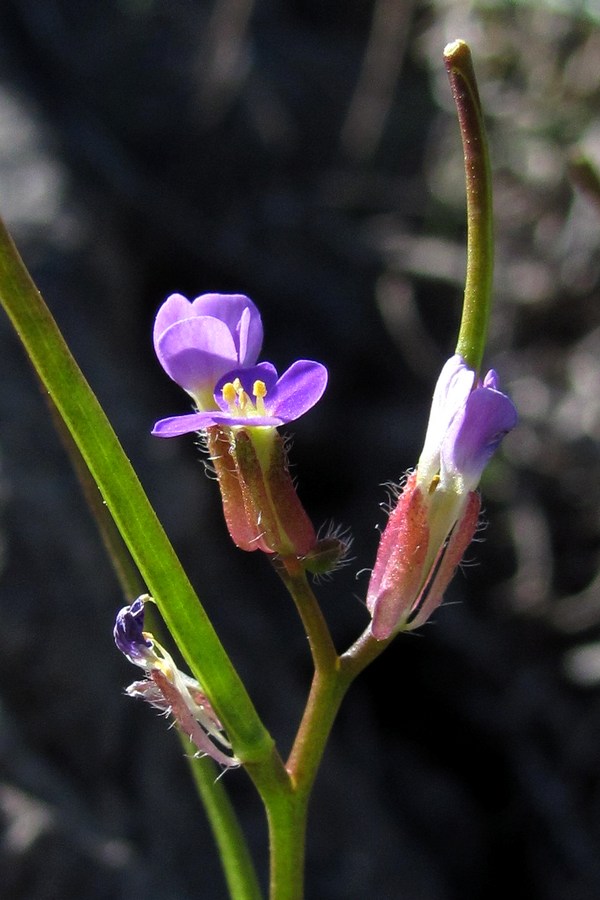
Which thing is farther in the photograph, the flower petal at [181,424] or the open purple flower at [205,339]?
the open purple flower at [205,339]

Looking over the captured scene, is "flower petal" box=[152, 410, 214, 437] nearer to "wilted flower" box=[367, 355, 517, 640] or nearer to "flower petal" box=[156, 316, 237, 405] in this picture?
"flower petal" box=[156, 316, 237, 405]

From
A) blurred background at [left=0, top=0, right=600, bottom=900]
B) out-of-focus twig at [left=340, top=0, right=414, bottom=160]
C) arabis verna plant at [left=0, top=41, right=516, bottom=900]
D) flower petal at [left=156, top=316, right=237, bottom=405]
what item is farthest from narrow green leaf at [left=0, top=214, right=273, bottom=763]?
out-of-focus twig at [left=340, top=0, right=414, bottom=160]

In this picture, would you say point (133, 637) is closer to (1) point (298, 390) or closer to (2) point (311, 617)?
(2) point (311, 617)

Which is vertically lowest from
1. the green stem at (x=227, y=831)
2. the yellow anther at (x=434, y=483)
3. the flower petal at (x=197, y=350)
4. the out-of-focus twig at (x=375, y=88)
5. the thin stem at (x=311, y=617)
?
the green stem at (x=227, y=831)

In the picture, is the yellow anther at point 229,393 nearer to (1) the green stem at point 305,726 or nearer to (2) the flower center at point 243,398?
(2) the flower center at point 243,398

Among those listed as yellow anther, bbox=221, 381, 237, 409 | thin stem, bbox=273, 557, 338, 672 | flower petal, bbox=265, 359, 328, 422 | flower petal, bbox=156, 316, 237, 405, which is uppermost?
flower petal, bbox=156, 316, 237, 405

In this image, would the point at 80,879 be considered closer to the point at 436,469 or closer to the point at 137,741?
the point at 137,741

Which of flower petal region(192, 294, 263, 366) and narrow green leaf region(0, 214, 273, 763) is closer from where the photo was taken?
narrow green leaf region(0, 214, 273, 763)

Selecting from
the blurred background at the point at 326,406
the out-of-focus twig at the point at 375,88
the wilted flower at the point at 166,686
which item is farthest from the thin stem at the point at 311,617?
the out-of-focus twig at the point at 375,88

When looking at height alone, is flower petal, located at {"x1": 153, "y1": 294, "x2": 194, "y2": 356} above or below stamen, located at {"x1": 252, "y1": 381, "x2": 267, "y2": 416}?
above
